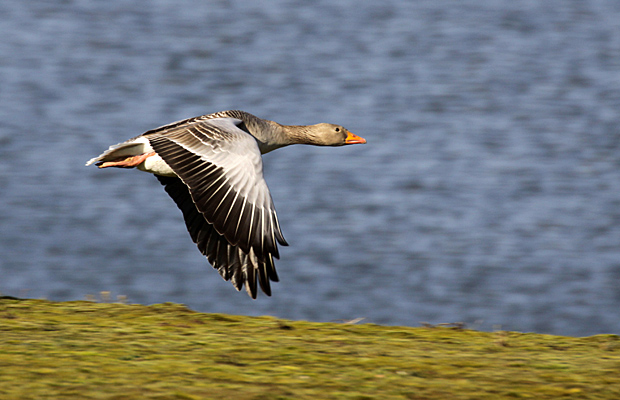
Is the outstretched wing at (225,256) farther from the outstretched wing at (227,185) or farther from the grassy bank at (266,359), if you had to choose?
the grassy bank at (266,359)

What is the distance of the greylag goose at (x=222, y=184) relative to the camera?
A: 509 cm

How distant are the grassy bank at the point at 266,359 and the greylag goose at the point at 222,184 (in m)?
0.42

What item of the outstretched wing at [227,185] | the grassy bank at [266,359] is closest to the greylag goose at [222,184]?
the outstretched wing at [227,185]

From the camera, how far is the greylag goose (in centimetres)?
509

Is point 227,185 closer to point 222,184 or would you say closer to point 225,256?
point 222,184

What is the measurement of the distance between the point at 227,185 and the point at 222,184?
3cm

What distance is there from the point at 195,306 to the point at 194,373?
3599mm

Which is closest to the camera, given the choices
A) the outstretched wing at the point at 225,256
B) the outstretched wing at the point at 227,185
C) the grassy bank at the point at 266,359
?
the grassy bank at the point at 266,359

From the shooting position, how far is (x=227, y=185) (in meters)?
5.27

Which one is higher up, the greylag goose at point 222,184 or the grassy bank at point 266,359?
the greylag goose at point 222,184

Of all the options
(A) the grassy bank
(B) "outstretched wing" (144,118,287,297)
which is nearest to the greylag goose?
(B) "outstretched wing" (144,118,287,297)

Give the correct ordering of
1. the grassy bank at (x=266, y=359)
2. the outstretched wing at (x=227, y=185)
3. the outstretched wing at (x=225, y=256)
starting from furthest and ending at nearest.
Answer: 1. the outstretched wing at (x=225, y=256)
2. the outstretched wing at (x=227, y=185)
3. the grassy bank at (x=266, y=359)

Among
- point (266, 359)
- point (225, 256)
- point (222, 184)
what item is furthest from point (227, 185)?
point (266, 359)

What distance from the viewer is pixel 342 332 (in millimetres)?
5180
